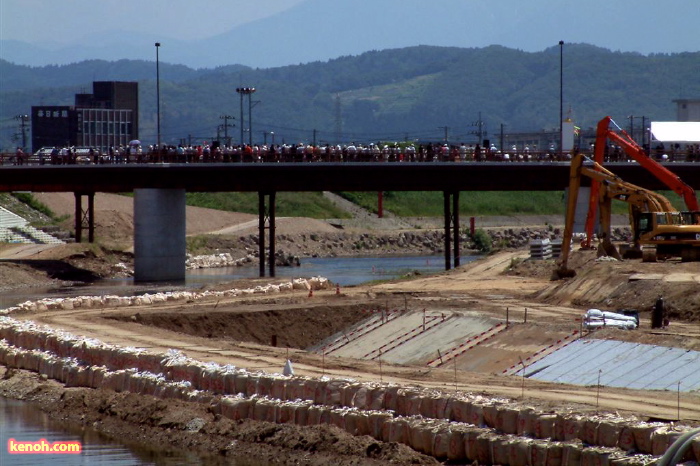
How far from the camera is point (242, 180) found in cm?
8812

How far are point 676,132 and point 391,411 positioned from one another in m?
81.7

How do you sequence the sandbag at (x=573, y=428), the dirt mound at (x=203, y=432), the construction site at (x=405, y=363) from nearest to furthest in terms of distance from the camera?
1. the sandbag at (x=573, y=428)
2. the construction site at (x=405, y=363)
3. the dirt mound at (x=203, y=432)

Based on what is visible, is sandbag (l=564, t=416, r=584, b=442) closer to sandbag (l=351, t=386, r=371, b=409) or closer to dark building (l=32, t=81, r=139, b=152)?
sandbag (l=351, t=386, r=371, b=409)

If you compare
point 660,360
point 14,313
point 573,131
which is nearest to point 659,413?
point 660,360

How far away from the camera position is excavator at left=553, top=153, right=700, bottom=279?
59656 mm

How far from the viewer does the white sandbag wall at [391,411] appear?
2445cm

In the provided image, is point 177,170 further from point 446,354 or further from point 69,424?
point 69,424

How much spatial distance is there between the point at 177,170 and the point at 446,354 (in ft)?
146

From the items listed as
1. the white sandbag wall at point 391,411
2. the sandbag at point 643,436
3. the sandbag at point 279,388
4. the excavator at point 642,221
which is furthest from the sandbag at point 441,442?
the excavator at point 642,221

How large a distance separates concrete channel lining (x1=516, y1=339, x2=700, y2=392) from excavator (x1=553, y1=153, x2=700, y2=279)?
18.9m

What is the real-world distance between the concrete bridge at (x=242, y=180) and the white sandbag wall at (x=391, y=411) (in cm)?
4682

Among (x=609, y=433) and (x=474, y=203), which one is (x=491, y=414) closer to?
(x=609, y=433)

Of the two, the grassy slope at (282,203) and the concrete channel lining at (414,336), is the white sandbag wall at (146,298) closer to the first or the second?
the concrete channel lining at (414,336)

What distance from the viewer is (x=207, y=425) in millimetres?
32656
